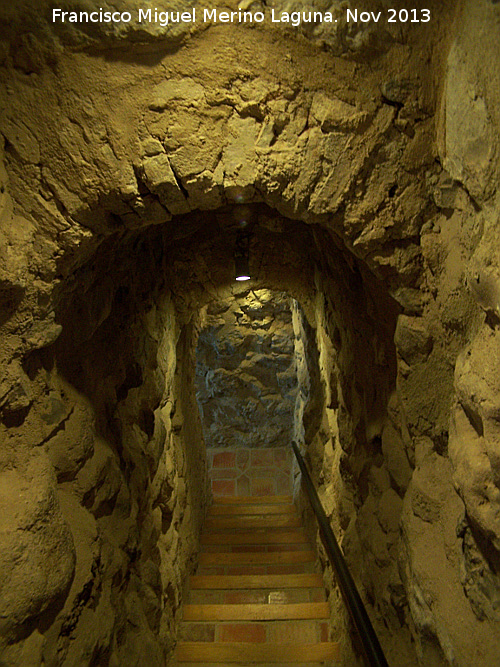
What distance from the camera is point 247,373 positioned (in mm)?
5125

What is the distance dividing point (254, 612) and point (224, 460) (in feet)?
8.16

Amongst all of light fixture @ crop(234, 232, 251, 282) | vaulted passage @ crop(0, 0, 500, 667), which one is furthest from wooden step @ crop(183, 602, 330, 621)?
light fixture @ crop(234, 232, 251, 282)

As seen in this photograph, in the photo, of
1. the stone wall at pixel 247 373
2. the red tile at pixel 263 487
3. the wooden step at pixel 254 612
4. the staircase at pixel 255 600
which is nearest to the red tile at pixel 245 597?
the staircase at pixel 255 600

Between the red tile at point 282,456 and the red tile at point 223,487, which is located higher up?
the red tile at point 282,456

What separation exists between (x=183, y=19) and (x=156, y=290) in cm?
141

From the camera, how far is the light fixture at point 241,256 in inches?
101

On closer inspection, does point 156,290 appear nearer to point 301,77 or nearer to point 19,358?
point 19,358

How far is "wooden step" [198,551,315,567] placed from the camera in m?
3.34

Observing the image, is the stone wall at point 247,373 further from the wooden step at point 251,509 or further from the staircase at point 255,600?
the staircase at point 255,600

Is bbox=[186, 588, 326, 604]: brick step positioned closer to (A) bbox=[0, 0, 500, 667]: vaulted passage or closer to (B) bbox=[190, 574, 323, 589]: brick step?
(B) bbox=[190, 574, 323, 589]: brick step

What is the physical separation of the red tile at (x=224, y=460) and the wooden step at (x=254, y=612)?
2372mm

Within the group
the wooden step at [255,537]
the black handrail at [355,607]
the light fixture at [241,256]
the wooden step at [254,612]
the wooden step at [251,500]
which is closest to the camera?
Result: the black handrail at [355,607]

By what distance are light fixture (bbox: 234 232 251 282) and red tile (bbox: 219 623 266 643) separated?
6.58ft

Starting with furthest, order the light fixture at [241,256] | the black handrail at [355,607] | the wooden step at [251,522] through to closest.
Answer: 1. the wooden step at [251,522]
2. the light fixture at [241,256]
3. the black handrail at [355,607]
